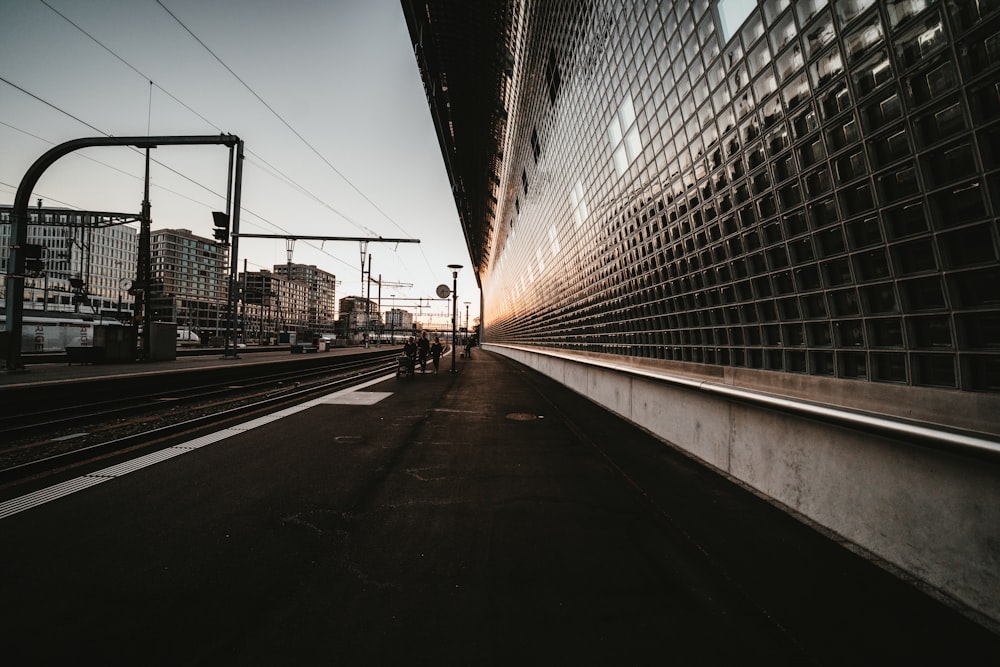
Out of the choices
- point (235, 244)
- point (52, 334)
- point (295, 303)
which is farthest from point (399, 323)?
point (235, 244)

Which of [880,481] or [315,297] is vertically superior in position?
[315,297]

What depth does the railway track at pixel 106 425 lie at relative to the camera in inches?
162

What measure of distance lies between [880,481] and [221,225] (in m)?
20.2

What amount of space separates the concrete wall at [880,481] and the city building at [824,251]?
1 centimetres

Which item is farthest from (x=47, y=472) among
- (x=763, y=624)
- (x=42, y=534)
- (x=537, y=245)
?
(x=537, y=245)

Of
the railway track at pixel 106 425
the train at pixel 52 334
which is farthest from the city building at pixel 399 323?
the railway track at pixel 106 425

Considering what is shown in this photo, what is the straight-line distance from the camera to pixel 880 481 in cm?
238

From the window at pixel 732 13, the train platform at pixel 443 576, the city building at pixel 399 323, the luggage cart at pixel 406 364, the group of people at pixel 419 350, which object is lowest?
the train platform at pixel 443 576

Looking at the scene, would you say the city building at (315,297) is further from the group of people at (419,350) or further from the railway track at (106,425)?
the railway track at (106,425)

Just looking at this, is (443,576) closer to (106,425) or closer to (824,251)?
(824,251)

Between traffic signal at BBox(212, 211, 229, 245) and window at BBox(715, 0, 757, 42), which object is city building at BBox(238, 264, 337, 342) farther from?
window at BBox(715, 0, 757, 42)

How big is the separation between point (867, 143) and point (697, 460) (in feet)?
11.1

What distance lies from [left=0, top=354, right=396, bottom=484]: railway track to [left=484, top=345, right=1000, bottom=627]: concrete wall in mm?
6714

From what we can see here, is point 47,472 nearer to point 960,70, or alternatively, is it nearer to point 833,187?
point 833,187
